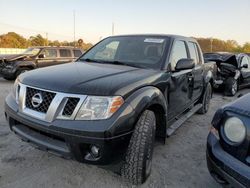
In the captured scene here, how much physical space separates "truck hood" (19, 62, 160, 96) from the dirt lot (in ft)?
3.39

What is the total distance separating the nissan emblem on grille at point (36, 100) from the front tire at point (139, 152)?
98cm

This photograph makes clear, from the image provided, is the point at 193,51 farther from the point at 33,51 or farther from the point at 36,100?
the point at 33,51

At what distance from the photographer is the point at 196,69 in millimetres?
4469

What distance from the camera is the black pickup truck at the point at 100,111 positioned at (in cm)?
213

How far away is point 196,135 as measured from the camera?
4.27m

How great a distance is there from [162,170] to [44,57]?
900 cm

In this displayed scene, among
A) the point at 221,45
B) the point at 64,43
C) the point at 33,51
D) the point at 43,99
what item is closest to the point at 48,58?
the point at 33,51

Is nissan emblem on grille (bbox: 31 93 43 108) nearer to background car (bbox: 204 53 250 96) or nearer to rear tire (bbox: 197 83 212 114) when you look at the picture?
rear tire (bbox: 197 83 212 114)

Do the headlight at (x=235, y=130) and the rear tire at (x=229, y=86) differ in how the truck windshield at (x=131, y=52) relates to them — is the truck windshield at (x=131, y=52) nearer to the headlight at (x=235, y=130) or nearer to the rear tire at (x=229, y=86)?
the headlight at (x=235, y=130)

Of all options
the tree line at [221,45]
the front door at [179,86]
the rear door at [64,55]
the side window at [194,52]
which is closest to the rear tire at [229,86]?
the side window at [194,52]

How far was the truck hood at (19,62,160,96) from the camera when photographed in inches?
87.9

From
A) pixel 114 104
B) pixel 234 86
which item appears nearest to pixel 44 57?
pixel 234 86

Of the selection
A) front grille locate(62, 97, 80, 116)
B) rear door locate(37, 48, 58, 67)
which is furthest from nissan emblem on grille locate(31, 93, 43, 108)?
rear door locate(37, 48, 58, 67)

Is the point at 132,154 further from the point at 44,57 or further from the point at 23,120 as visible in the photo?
the point at 44,57
